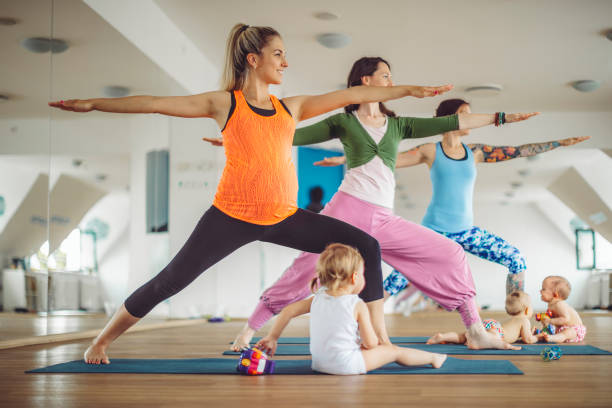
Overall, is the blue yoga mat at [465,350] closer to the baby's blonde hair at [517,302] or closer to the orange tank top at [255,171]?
the baby's blonde hair at [517,302]

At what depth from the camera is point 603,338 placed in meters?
3.71

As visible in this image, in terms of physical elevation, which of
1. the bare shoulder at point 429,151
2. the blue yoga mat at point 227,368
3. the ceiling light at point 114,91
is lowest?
the blue yoga mat at point 227,368

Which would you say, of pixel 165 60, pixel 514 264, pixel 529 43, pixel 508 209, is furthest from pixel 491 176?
pixel 514 264

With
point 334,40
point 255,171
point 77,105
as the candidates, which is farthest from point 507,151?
point 334,40

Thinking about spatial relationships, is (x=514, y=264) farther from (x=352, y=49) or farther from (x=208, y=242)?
(x=352, y=49)

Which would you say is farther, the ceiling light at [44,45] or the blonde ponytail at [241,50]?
the ceiling light at [44,45]

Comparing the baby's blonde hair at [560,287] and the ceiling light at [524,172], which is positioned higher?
the ceiling light at [524,172]

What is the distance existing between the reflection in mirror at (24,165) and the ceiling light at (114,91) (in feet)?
2.62

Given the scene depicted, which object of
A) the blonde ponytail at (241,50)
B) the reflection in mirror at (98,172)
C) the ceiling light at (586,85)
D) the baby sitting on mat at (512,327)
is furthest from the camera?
the ceiling light at (586,85)

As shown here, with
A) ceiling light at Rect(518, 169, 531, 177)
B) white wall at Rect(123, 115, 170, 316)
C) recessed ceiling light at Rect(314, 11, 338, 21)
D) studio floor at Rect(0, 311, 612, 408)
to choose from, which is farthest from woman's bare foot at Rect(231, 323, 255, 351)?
ceiling light at Rect(518, 169, 531, 177)

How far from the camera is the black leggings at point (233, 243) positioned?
6.98 feet

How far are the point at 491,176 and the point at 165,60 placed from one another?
9129 mm

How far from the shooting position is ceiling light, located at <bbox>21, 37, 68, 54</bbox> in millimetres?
3521

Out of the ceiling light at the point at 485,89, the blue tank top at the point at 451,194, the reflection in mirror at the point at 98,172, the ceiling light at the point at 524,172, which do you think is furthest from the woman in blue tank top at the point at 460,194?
the ceiling light at the point at 524,172
